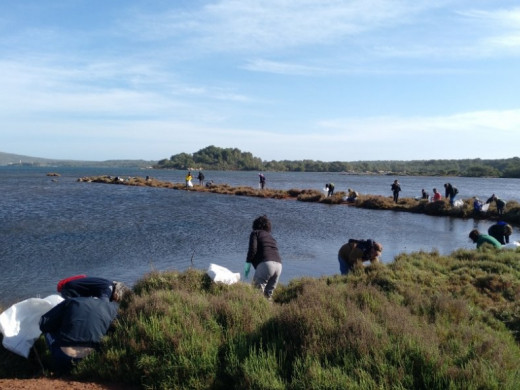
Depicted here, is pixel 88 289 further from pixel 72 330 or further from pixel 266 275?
pixel 266 275

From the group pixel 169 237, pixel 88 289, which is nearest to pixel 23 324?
pixel 88 289

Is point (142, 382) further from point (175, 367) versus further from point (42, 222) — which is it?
point (42, 222)

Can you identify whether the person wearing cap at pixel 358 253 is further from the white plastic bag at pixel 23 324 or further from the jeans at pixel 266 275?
the white plastic bag at pixel 23 324

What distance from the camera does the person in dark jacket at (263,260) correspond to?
8492mm

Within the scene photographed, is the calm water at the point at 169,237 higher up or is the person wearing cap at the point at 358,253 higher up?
the person wearing cap at the point at 358,253

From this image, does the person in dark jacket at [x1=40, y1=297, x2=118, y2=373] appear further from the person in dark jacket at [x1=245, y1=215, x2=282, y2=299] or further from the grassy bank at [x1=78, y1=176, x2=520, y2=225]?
the grassy bank at [x1=78, y1=176, x2=520, y2=225]

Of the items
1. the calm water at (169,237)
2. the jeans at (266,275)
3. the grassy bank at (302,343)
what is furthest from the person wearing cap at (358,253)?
the jeans at (266,275)

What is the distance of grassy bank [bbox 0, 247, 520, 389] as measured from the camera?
4852 millimetres

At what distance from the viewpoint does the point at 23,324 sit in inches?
270

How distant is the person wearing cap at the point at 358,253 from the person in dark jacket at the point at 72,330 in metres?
6.36

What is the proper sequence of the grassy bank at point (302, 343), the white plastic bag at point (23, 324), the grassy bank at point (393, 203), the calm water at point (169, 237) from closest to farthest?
the grassy bank at point (302, 343) < the white plastic bag at point (23, 324) < the calm water at point (169, 237) < the grassy bank at point (393, 203)

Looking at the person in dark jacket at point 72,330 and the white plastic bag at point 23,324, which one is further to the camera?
the white plastic bag at point 23,324

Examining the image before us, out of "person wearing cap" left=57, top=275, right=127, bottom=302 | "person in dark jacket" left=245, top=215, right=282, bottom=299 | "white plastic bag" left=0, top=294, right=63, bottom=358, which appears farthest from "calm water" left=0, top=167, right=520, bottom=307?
"white plastic bag" left=0, top=294, right=63, bottom=358

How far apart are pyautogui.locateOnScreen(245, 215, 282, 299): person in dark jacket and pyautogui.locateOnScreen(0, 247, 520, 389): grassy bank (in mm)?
508
